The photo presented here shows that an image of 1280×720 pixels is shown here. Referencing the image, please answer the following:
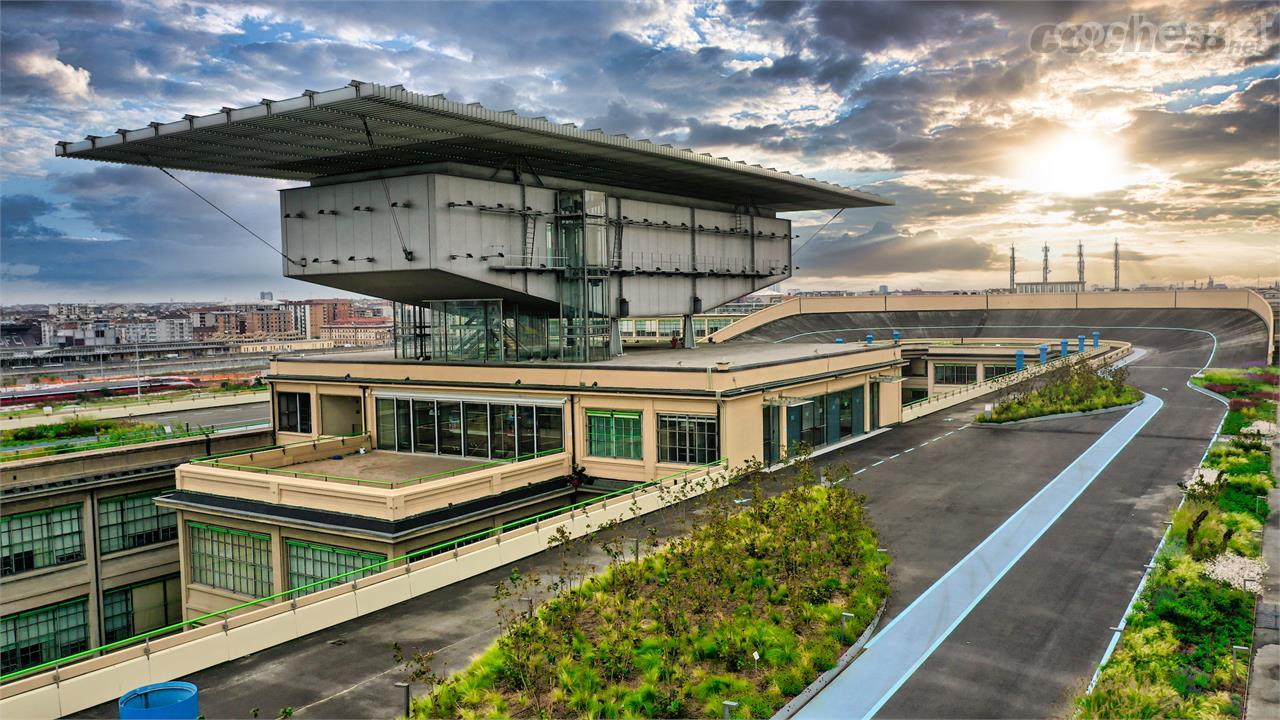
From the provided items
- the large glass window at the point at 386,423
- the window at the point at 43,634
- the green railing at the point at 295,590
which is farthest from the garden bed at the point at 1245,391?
the window at the point at 43,634

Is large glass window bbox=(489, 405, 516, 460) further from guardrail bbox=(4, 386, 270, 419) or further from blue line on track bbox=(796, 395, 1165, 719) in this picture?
guardrail bbox=(4, 386, 270, 419)

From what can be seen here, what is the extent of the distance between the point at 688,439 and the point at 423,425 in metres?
14.3

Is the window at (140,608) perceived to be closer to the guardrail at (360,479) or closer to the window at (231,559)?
the window at (231,559)

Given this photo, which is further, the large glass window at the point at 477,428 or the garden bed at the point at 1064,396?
the garden bed at the point at 1064,396

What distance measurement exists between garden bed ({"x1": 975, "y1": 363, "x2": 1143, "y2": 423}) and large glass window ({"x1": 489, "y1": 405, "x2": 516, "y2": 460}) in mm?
25657

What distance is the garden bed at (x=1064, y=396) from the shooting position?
4703cm

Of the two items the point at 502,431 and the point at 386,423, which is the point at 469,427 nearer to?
the point at 502,431

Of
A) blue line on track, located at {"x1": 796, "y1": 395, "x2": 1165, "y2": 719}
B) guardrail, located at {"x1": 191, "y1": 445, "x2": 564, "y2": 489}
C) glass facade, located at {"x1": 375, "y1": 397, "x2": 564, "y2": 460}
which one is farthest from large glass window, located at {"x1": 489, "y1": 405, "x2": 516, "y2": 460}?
blue line on track, located at {"x1": 796, "y1": 395, "x2": 1165, "y2": 719}

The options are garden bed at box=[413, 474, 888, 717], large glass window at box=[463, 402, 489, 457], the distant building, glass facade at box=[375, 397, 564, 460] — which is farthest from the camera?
the distant building

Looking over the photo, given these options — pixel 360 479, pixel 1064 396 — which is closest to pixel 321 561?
pixel 360 479

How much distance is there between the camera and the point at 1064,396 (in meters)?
49.4

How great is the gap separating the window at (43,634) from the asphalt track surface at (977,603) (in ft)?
83.9

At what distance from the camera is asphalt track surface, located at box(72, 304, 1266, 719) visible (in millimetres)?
15172

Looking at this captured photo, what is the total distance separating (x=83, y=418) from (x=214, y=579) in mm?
24268
